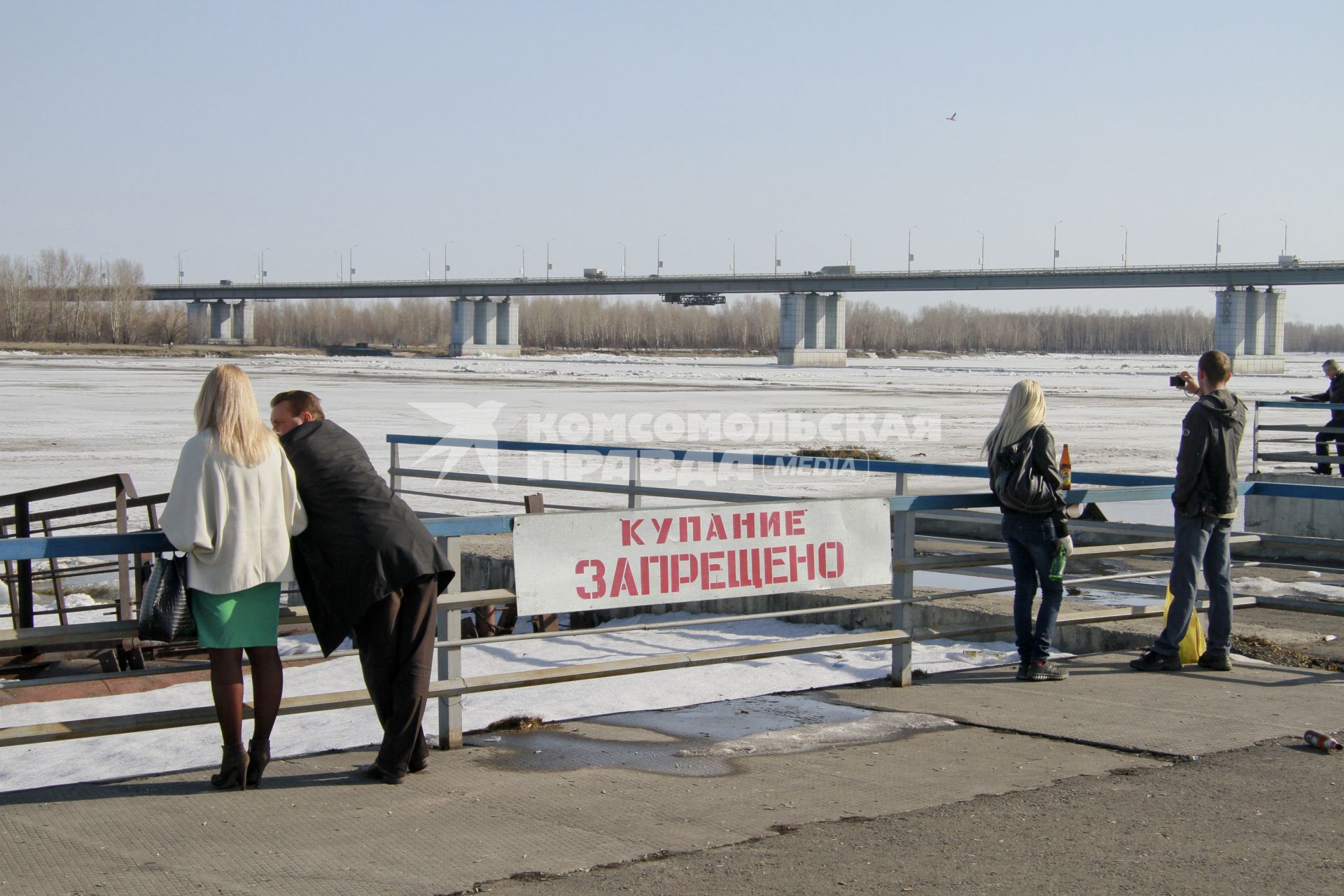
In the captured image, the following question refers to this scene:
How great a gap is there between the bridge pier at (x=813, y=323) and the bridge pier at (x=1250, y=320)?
2931cm

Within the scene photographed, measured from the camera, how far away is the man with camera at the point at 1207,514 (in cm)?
744

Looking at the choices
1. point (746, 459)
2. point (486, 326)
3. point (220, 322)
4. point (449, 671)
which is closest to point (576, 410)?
point (746, 459)

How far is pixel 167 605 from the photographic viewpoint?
194 inches

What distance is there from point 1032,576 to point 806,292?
103 m

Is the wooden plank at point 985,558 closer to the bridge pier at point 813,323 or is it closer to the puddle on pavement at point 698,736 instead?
the puddle on pavement at point 698,736

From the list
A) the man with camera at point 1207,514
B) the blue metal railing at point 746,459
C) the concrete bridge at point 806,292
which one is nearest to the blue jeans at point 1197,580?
the man with camera at point 1207,514

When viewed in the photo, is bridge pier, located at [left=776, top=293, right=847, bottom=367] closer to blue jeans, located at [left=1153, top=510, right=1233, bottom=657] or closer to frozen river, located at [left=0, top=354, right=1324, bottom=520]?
frozen river, located at [left=0, top=354, right=1324, bottom=520]

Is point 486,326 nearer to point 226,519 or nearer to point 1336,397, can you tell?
point 1336,397

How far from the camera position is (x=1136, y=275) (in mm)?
101625

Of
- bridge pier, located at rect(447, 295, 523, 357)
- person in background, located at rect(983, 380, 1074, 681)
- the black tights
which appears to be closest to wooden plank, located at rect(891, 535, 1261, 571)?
person in background, located at rect(983, 380, 1074, 681)

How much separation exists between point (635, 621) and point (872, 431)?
19.0 m

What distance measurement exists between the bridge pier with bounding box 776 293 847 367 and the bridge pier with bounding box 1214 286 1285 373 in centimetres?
2931

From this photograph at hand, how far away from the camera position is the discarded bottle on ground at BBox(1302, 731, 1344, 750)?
19.4 ft

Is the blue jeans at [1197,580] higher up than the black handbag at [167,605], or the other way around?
the black handbag at [167,605]
